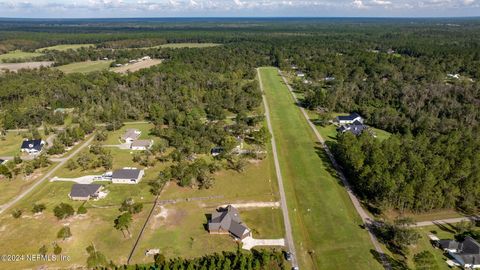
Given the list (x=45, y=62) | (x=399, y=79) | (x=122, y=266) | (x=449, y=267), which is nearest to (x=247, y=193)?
(x=122, y=266)

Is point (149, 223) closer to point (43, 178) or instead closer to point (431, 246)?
point (43, 178)

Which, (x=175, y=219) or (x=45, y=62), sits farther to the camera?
(x=45, y=62)

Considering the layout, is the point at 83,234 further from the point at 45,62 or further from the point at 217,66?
the point at 45,62

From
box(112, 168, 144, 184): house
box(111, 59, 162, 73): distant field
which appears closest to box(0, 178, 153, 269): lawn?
box(112, 168, 144, 184): house

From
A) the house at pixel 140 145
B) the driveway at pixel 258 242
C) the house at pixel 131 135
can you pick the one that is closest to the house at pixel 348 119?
the house at pixel 140 145

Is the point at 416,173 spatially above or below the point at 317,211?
above

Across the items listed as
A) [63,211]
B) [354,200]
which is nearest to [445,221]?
[354,200]

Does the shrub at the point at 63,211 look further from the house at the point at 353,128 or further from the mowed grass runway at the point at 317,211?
the house at the point at 353,128
